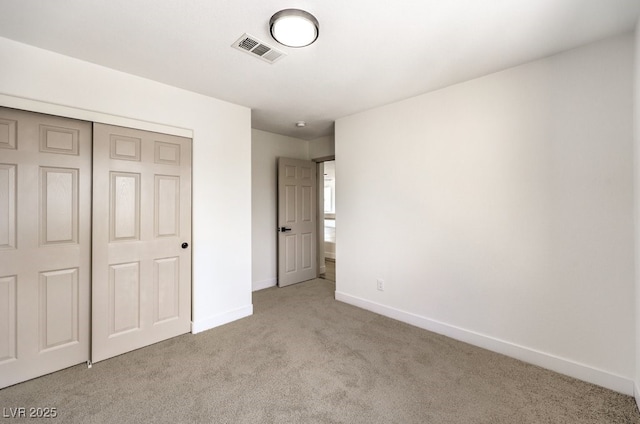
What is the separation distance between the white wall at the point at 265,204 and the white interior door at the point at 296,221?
0.60 feet

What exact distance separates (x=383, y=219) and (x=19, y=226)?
3.23 meters

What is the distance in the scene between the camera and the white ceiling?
5.32 feet

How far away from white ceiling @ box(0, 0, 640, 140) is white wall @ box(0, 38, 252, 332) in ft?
0.41

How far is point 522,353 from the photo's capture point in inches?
89.8

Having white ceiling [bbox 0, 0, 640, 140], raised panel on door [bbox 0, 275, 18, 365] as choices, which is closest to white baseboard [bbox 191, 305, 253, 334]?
raised panel on door [bbox 0, 275, 18, 365]

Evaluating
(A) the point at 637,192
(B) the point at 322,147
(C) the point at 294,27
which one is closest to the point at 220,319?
(C) the point at 294,27

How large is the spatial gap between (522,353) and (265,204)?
3603mm

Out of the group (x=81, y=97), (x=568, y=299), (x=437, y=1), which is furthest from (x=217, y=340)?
(x=437, y=1)

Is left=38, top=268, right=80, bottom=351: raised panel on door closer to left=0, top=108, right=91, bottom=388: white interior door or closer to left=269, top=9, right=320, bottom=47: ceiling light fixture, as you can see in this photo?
left=0, top=108, right=91, bottom=388: white interior door

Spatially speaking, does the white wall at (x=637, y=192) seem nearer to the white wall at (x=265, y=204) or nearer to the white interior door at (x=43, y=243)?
the white wall at (x=265, y=204)

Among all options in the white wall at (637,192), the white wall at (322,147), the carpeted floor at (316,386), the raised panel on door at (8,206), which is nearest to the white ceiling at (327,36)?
the white wall at (637,192)

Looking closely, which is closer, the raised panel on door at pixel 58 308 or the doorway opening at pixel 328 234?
the raised panel on door at pixel 58 308

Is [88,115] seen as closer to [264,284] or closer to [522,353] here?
[264,284]

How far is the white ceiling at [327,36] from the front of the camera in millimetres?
1620
